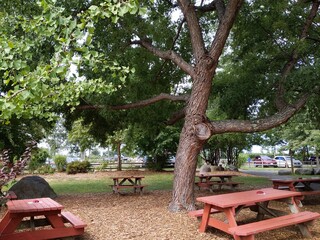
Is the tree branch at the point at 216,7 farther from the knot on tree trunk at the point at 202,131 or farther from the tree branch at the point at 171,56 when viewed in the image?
the knot on tree trunk at the point at 202,131

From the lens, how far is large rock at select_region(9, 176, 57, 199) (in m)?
8.93

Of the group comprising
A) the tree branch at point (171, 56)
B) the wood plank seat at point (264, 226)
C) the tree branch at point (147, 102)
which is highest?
the tree branch at point (171, 56)

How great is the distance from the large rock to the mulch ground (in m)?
0.61

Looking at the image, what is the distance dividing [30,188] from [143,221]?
13.7 feet

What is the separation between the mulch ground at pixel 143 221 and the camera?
5.60 m

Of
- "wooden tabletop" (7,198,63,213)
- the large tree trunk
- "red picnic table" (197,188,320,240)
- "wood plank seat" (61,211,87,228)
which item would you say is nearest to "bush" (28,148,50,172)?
the large tree trunk

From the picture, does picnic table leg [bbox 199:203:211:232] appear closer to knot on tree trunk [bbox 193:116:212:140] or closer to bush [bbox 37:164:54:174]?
knot on tree trunk [bbox 193:116:212:140]

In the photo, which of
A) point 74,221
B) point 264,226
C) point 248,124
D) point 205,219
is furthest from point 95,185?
point 264,226

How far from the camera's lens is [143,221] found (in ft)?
21.7

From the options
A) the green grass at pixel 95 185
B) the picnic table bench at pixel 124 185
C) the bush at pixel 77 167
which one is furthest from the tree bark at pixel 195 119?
the bush at pixel 77 167

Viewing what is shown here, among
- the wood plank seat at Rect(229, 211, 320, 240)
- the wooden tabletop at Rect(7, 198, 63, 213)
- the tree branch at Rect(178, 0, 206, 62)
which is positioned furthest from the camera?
the tree branch at Rect(178, 0, 206, 62)

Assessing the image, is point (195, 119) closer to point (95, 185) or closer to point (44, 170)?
point (95, 185)

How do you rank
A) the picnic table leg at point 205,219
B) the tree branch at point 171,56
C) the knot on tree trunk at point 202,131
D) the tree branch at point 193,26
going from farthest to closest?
the tree branch at point 171,56 → the tree branch at point 193,26 → the knot on tree trunk at point 202,131 → the picnic table leg at point 205,219

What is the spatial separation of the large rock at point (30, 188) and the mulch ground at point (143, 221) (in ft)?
2.00
